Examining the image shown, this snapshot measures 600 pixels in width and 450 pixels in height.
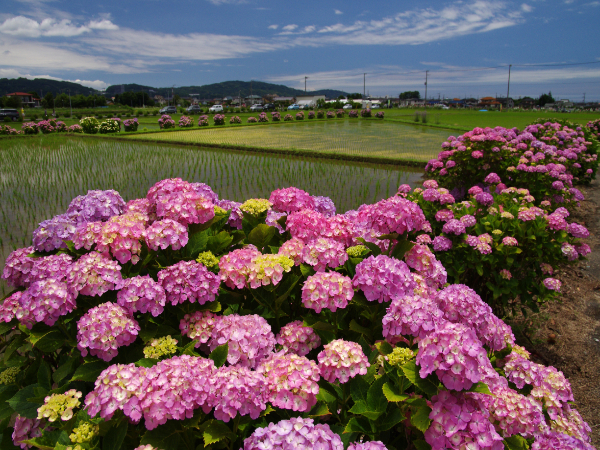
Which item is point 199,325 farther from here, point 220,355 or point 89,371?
point 89,371

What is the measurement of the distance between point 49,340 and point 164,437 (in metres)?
0.94

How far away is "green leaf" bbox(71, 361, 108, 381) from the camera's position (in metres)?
1.64

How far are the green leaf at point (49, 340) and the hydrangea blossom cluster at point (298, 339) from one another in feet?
3.69

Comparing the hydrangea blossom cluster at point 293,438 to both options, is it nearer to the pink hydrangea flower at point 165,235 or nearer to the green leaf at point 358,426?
the green leaf at point 358,426

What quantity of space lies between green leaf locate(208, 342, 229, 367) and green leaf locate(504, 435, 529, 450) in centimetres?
117

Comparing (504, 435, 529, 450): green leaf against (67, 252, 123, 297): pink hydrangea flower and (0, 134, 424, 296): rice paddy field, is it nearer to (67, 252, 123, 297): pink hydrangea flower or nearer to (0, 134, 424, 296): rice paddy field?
(67, 252, 123, 297): pink hydrangea flower

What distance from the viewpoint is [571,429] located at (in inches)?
65.3

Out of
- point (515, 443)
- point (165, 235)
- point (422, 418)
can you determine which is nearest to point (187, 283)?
point (165, 235)

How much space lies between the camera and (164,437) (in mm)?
1359

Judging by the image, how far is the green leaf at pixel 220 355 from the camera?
5.01 feet

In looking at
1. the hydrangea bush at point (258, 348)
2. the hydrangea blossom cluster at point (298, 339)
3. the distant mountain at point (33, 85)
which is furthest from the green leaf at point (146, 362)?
the distant mountain at point (33, 85)

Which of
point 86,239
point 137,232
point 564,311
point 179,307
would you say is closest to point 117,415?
point 179,307

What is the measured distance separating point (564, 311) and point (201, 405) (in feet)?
14.2

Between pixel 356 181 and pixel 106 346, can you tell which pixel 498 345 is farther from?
pixel 356 181
